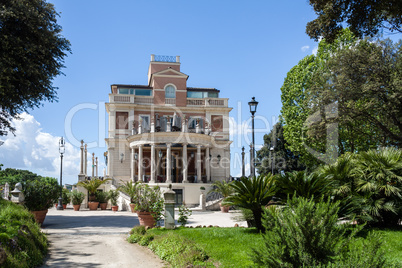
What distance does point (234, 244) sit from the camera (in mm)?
8984

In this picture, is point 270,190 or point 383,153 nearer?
point 270,190

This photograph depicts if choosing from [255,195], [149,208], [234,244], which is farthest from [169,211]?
[234,244]

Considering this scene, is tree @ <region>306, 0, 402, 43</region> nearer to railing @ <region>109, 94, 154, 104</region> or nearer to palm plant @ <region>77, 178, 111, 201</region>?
palm plant @ <region>77, 178, 111, 201</region>

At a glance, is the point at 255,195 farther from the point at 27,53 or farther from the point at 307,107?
the point at 307,107

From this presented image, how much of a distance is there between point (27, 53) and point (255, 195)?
14.5 meters

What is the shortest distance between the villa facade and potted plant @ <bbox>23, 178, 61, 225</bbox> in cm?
1856

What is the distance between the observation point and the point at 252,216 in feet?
37.5

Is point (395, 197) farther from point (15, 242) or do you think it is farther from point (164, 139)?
point (164, 139)

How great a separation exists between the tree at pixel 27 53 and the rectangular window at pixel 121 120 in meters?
20.5

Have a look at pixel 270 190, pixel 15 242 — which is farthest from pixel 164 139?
pixel 15 242

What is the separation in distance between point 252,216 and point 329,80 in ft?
56.8

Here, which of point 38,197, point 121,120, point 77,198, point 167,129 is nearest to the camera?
point 38,197

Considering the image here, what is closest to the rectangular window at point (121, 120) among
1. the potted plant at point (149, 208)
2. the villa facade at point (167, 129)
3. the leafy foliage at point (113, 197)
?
the villa facade at point (167, 129)

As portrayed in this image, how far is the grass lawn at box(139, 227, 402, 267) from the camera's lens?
725 centimetres
